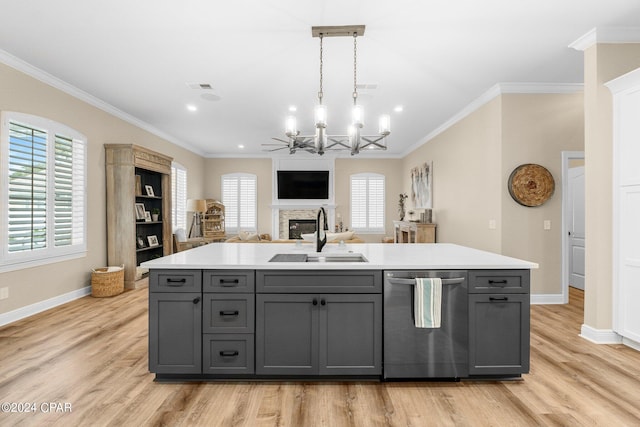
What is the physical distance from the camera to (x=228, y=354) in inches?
92.2

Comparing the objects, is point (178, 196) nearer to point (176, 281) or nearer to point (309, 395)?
point (176, 281)

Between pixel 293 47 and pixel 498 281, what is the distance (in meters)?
2.85

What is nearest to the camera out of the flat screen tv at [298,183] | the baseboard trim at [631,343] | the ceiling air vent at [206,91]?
the baseboard trim at [631,343]

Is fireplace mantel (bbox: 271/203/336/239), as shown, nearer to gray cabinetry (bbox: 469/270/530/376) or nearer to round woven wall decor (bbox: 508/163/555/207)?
round woven wall decor (bbox: 508/163/555/207)

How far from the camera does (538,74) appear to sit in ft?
13.2

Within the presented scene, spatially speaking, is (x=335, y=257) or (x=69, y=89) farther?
(x=69, y=89)

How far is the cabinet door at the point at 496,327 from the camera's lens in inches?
92.4

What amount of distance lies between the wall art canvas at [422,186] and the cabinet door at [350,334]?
5.11 m

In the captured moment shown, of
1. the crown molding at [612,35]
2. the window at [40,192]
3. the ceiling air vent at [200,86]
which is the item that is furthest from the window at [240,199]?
the crown molding at [612,35]

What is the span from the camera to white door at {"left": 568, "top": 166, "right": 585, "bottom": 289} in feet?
17.4

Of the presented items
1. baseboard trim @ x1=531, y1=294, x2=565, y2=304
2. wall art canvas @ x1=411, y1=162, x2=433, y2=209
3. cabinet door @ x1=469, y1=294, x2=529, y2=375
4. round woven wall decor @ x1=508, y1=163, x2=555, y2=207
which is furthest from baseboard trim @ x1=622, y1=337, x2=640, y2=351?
wall art canvas @ x1=411, y1=162, x2=433, y2=209

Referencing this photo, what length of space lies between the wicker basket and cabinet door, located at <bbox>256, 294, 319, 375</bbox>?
3529 mm

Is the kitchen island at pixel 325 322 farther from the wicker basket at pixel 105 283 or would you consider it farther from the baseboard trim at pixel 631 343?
the wicker basket at pixel 105 283

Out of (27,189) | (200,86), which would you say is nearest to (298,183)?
(200,86)
